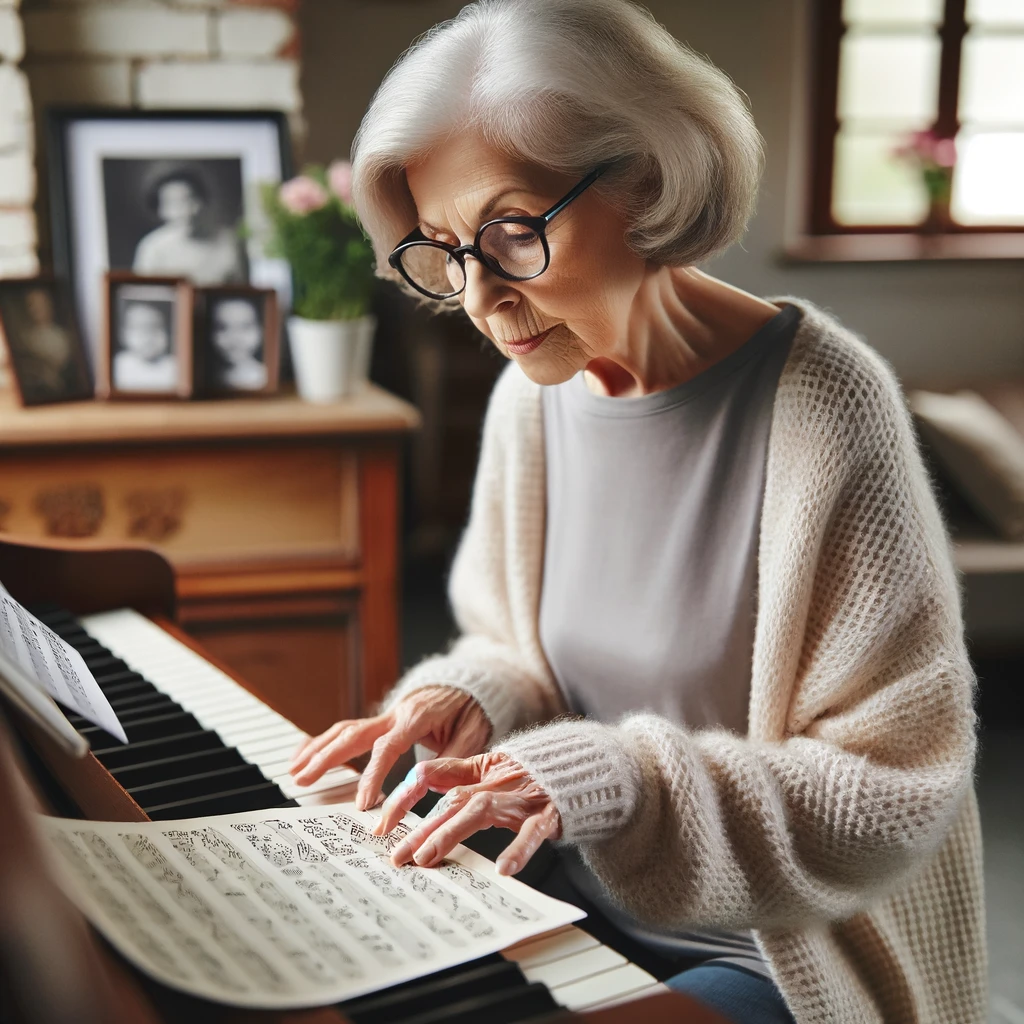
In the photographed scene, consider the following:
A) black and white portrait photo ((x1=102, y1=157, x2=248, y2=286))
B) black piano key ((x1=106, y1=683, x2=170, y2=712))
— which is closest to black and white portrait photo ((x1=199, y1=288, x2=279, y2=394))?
black and white portrait photo ((x1=102, y1=157, x2=248, y2=286))

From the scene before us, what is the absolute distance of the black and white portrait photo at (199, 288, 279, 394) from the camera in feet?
7.15

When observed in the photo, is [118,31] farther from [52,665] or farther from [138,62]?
[52,665]

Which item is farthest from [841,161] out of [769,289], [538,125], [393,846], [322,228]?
[393,846]

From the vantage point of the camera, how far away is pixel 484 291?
1000 millimetres

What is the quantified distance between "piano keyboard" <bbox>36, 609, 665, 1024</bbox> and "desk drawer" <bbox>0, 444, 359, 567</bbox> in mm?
704

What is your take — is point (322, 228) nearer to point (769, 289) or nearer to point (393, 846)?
point (393, 846)

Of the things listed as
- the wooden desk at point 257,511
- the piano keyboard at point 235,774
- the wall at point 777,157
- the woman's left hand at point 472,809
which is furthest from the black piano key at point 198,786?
the wall at point 777,157

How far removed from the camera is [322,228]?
7.04ft

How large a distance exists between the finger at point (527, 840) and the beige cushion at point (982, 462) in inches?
108

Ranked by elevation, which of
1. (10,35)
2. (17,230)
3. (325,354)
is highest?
(10,35)

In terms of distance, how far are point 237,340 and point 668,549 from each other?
4.24 ft

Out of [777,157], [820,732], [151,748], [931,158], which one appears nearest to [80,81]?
[151,748]

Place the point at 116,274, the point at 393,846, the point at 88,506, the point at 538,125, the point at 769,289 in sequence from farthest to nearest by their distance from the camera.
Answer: the point at 769,289 → the point at 116,274 → the point at 88,506 → the point at 538,125 → the point at 393,846

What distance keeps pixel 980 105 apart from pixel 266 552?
4022 mm
